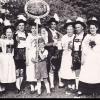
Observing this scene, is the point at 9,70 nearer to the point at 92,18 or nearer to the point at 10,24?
the point at 10,24

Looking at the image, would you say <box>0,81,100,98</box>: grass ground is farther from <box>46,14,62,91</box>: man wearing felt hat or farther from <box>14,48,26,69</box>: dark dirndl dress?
<box>14,48,26,69</box>: dark dirndl dress

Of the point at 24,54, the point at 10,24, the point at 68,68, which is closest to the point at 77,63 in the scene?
the point at 68,68

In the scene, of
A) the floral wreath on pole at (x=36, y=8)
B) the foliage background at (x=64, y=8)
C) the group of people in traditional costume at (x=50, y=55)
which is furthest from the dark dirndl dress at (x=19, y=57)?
the foliage background at (x=64, y=8)

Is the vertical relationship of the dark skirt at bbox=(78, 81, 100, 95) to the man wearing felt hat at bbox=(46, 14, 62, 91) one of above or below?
below

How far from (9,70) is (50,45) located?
4.66 feet

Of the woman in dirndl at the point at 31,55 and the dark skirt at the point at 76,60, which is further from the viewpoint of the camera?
the woman in dirndl at the point at 31,55

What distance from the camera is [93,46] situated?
8.95 m

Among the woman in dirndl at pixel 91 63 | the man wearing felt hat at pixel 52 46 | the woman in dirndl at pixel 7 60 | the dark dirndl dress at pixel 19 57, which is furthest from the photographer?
the man wearing felt hat at pixel 52 46

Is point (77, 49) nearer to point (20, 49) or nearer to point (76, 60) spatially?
point (76, 60)

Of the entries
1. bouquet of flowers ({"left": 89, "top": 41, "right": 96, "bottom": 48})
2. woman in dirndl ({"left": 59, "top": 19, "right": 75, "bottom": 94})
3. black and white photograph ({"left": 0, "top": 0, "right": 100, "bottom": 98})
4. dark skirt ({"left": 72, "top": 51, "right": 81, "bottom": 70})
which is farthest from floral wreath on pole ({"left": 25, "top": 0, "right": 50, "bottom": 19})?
bouquet of flowers ({"left": 89, "top": 41, "right": 96, "bottom": 48})

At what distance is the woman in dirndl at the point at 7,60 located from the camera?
9.09 metres

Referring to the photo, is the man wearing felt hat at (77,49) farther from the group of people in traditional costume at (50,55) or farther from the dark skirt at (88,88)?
the dark skirt at (88,88)

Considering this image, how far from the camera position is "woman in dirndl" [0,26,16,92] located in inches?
358

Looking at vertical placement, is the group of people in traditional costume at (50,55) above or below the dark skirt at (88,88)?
above
